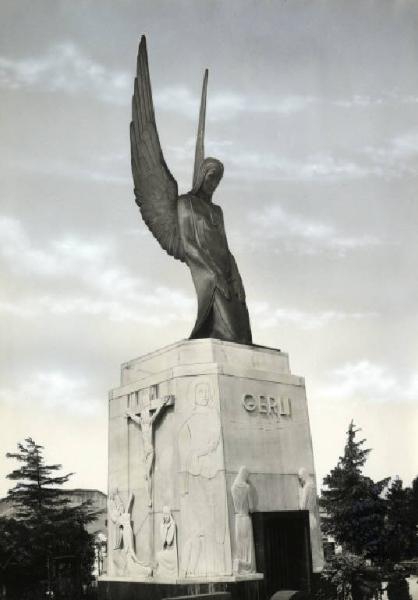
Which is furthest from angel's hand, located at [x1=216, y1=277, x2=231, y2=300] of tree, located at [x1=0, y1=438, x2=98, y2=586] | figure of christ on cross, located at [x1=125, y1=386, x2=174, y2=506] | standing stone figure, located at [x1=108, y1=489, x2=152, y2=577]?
tree, located at [x1=0, y1=438, x2=98, y2=586]

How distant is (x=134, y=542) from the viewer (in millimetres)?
12922

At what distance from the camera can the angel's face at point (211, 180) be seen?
15.3 meters

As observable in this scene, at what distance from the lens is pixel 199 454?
39.7 ft

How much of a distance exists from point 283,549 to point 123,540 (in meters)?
3.30

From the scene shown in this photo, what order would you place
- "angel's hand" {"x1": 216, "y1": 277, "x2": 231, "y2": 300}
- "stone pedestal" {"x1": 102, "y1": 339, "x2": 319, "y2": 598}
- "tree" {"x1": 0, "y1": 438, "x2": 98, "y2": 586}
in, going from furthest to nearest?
"tree" {"x1": 0, "y1": 438, "x2": 98, "y2": 586} → "angel's hand" {"x1": 216, "y1": 277, "x2": 231, "y2": 300} → "stone pedestal" {"x1": 102, "y1": 339, "x2": 319, "y2": 598}

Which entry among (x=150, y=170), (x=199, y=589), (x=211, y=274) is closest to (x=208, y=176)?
(x=150, y=170)

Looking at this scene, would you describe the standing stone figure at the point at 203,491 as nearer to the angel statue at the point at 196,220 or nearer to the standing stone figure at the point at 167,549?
the standing stone figure at the point at 167,549

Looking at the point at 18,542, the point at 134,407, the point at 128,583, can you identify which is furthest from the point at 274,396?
the point at 18,542

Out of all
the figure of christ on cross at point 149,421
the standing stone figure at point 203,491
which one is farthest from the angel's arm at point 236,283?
the figure of christ on cross at point 149,421

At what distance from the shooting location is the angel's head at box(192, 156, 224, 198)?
15.3 m

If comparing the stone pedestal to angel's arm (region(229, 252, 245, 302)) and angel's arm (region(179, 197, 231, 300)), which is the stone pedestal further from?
angel's arm (region(179, 197, 231, 300))

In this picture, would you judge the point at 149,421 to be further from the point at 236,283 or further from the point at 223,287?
the point at 236,283

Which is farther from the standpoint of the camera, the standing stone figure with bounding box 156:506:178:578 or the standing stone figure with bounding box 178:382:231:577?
the standing stone figure with bounding box 156:506:178:578

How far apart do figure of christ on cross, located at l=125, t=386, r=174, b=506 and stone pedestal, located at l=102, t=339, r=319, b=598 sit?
0.09 feet
